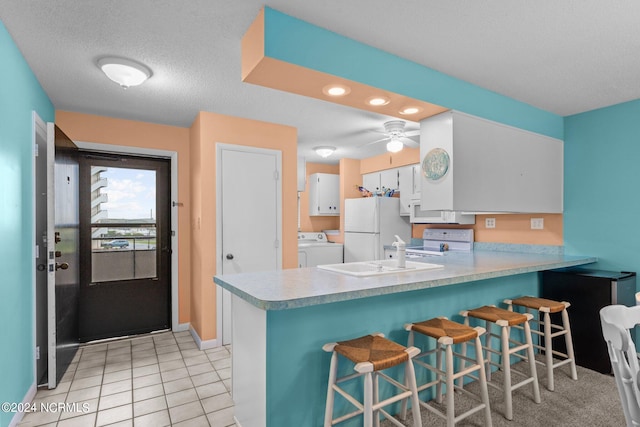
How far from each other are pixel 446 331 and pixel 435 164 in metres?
1.30

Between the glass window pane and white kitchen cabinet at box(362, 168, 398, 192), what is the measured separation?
10.8ft

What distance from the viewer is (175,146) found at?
3922mm

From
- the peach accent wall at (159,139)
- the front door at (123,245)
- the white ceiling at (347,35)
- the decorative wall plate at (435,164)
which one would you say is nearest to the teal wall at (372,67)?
the white ceiling at (347,35)

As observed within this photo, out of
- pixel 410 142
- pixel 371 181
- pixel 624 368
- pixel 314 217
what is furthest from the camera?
pixel 314 217

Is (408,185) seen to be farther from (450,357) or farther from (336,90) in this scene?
(450,357)

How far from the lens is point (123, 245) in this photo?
3.75m

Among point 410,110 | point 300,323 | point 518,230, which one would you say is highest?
point 410,110

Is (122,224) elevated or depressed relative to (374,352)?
elevated

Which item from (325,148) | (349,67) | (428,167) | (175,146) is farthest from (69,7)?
(325,148)

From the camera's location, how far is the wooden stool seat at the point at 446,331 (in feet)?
6.22

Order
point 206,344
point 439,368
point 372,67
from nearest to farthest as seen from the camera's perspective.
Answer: point 372,67 < point 439,368 < point 206,344

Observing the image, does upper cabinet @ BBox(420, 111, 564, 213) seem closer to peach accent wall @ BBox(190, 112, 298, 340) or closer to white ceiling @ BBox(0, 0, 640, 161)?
white ceiling @ BBox(0, 0, 640, 161)

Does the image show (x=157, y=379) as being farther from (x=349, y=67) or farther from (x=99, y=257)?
(x=349, y=67)

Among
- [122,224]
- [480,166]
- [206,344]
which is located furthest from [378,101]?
[122,224]
